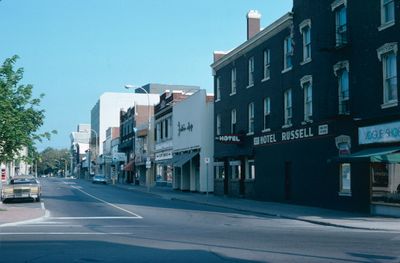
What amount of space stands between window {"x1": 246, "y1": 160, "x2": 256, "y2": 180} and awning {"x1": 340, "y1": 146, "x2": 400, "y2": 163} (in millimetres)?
13686

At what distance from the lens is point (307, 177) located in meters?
30.6

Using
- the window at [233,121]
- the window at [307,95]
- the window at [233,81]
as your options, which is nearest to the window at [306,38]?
the window at [307,95]

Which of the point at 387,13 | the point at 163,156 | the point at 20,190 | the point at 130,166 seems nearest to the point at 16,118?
the point at 20,190

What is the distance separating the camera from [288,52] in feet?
110

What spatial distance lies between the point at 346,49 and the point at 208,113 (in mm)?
21399

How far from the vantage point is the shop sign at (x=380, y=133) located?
921 inches

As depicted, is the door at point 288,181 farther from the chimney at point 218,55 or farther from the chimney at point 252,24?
the chimney at point 218,55

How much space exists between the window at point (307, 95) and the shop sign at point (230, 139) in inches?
326

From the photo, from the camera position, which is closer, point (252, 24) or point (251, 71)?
point (251, 71)

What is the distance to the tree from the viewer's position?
2542 cm

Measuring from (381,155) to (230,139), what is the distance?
1673 centimetres

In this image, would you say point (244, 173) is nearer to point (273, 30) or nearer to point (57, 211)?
point (273, 30)

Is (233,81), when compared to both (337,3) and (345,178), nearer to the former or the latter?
(337,3)

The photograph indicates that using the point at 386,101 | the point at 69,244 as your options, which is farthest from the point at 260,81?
the point at 69,244
